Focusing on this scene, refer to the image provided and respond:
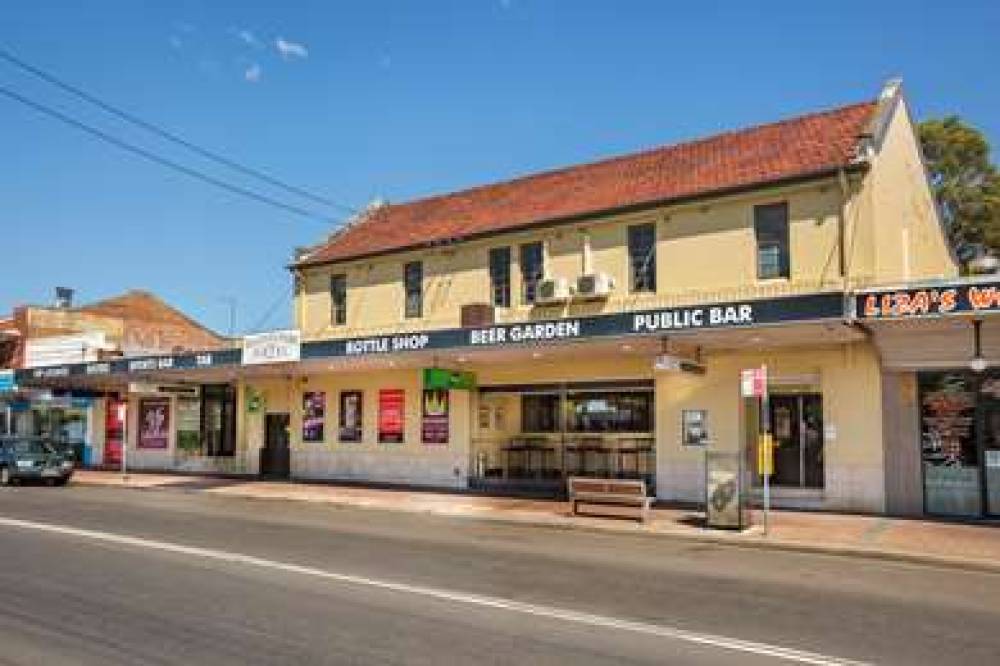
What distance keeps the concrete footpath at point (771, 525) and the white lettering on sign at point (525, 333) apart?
11.9 feet

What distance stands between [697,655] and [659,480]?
13925 mm

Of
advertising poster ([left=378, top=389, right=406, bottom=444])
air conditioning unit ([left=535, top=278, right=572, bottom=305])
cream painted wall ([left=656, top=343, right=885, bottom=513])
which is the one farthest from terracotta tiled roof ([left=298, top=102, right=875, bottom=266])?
advertising poster ([left=378, top=389, right=406, bottom=444])

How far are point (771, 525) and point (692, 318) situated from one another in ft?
13.2

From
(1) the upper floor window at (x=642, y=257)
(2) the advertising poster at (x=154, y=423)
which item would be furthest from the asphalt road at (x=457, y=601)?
(2) the advertising poster at (x=154, y=423)

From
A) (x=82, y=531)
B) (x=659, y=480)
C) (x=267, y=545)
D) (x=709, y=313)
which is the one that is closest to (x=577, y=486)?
Answer: (x=659, y=480)

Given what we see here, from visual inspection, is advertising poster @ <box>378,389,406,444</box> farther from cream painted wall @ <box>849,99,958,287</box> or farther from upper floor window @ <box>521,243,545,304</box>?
cream painted wall @ <box>849,99,958,287</box>

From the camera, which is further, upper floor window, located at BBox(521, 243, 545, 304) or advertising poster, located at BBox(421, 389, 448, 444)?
advertising poster, located at BBox(421, 389, 448, 444)

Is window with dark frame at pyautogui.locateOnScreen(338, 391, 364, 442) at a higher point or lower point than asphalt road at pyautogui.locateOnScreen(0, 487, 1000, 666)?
higher

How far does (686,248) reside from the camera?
20875 mm

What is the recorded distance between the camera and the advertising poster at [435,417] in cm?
2523

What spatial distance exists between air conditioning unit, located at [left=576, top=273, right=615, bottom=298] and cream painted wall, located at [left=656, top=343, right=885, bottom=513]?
2358 millimetres

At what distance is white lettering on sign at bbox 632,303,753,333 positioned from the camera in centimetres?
1712

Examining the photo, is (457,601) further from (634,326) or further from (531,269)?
(531,269)

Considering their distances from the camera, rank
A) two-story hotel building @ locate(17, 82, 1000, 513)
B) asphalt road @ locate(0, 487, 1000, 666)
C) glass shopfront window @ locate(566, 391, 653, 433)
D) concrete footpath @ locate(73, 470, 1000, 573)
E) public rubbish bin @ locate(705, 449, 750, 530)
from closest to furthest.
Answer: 1. asphalt road @ locate(0, 487, 1000, 666)
2. concrete footpath @ locate(73, 470, 1000, 573)
3. public rubbish bin @ locate(705, 449, 750, 530)
4. two-story hotel building @ locate(17, 82, 1000, 513)
5. glass shopfront window @ locate(566, 391, 653, 433)
